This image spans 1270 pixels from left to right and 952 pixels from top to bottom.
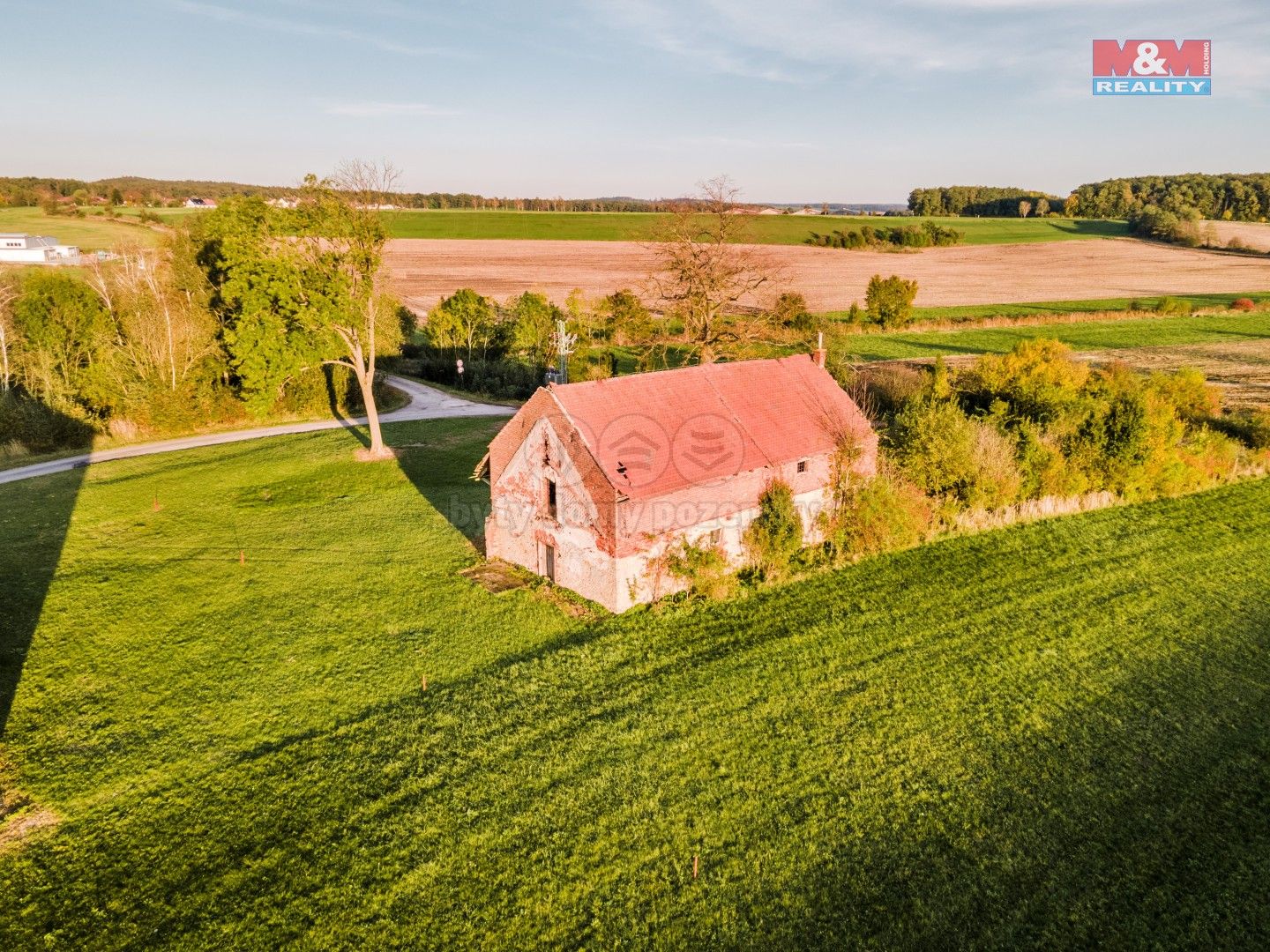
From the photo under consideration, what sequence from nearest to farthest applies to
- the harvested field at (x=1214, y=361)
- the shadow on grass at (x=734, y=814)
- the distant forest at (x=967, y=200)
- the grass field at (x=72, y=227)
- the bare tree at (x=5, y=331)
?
1. the shadow on grass at (x=734, y=814)
2. the bare tree at (x=5, y=331)
3. the harvested field at (x=1214, y=361)
4. the grass field at (x=72, y=227)
5. the distant forest at (x=967, y=200)

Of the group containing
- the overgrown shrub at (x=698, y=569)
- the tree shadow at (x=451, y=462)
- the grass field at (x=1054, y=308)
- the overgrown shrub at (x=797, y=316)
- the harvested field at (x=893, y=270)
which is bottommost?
the overgrown shrub at (x=698, y=569)

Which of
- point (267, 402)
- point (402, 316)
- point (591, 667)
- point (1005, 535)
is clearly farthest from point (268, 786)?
point (402, 316)

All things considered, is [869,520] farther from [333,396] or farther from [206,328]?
[206,328]

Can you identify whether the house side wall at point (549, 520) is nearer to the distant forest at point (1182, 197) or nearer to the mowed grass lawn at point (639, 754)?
the mowed grass lawn at point (639, 754)

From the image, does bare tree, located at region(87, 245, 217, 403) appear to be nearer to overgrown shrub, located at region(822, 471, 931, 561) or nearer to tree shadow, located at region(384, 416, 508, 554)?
tree shadow, located at region(384, 416, 508, 554)

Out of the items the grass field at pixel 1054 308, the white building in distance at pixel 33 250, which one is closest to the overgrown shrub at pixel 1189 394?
the grass field at pixel 1054 308

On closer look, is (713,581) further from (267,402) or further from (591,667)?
(267,402)
